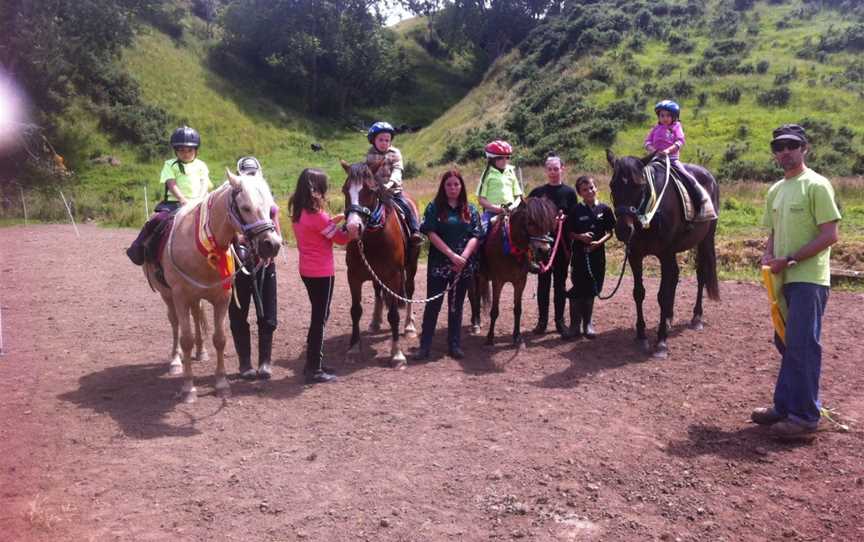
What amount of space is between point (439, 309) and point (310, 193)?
1.88 meters

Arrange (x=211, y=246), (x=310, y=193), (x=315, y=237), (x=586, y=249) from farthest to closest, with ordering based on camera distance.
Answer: (x=586, y=249), (x=315, y=237), (x=310, y=193), (x=211, y=246)

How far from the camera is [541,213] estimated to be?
21.7ft

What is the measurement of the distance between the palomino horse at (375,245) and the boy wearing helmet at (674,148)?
10.2 ft

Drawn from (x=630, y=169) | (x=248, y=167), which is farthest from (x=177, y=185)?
(x=630, y=169)

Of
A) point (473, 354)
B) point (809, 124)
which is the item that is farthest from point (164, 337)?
point (809, 124)

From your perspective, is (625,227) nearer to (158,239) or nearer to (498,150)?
(498,150)

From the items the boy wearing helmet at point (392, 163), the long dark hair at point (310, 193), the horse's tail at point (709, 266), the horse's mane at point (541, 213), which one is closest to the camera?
the long dark hair at point (310, 193)

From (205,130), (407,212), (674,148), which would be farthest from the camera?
(205,130)

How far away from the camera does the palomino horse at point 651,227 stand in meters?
6.69

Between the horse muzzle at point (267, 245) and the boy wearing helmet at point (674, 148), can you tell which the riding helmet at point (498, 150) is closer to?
the boy wearing helmet at point (674, 148)

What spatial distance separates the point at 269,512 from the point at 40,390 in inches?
139

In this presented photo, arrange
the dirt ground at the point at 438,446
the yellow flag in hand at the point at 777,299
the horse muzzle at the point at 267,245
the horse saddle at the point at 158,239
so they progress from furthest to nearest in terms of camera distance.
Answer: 1. the horse saddle at the point at 158,239
2. the horse muzzle at the point at 267,245
3. the yellow flag in hand at the point at 777,299
4. the dirt ground at the point at 438,446

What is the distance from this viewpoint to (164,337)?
8203 mm

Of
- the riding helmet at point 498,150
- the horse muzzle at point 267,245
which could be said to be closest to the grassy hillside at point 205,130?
the riding helmet at point 498,150
